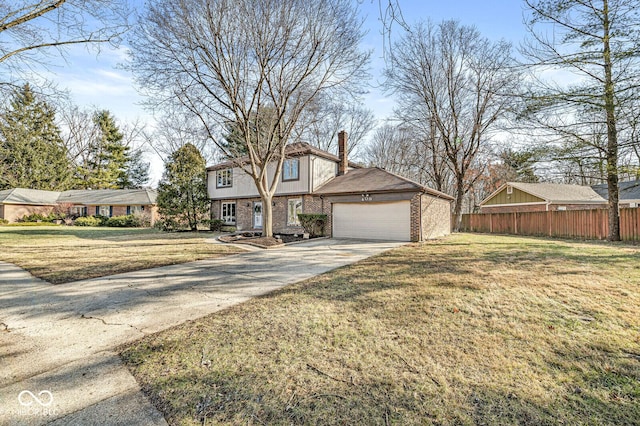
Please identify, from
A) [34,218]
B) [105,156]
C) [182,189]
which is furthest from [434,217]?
[105,156]

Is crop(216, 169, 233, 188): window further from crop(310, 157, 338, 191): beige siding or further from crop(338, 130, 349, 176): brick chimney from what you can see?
crop(338, 130, 349, 176): brick chimney

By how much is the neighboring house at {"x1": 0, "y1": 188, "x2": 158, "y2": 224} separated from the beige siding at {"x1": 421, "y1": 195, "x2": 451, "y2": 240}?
26.3 metres

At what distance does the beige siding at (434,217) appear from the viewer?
1413cm

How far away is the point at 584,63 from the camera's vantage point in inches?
294

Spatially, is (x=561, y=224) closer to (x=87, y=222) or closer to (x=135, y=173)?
(x=87, y=222)

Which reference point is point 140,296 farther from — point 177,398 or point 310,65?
point 310,65

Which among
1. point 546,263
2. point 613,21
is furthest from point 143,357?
point 613,21

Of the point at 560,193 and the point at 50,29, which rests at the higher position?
the point at 50,29

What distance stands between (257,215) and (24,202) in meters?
27.4

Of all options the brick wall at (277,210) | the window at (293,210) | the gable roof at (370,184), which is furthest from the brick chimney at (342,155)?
the window at (293,210)

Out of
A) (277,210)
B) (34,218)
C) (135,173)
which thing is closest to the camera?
(277,210)

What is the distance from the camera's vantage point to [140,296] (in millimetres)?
5203

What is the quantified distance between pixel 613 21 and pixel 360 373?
32.4 feet

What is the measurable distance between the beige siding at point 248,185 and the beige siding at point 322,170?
0.44 m
